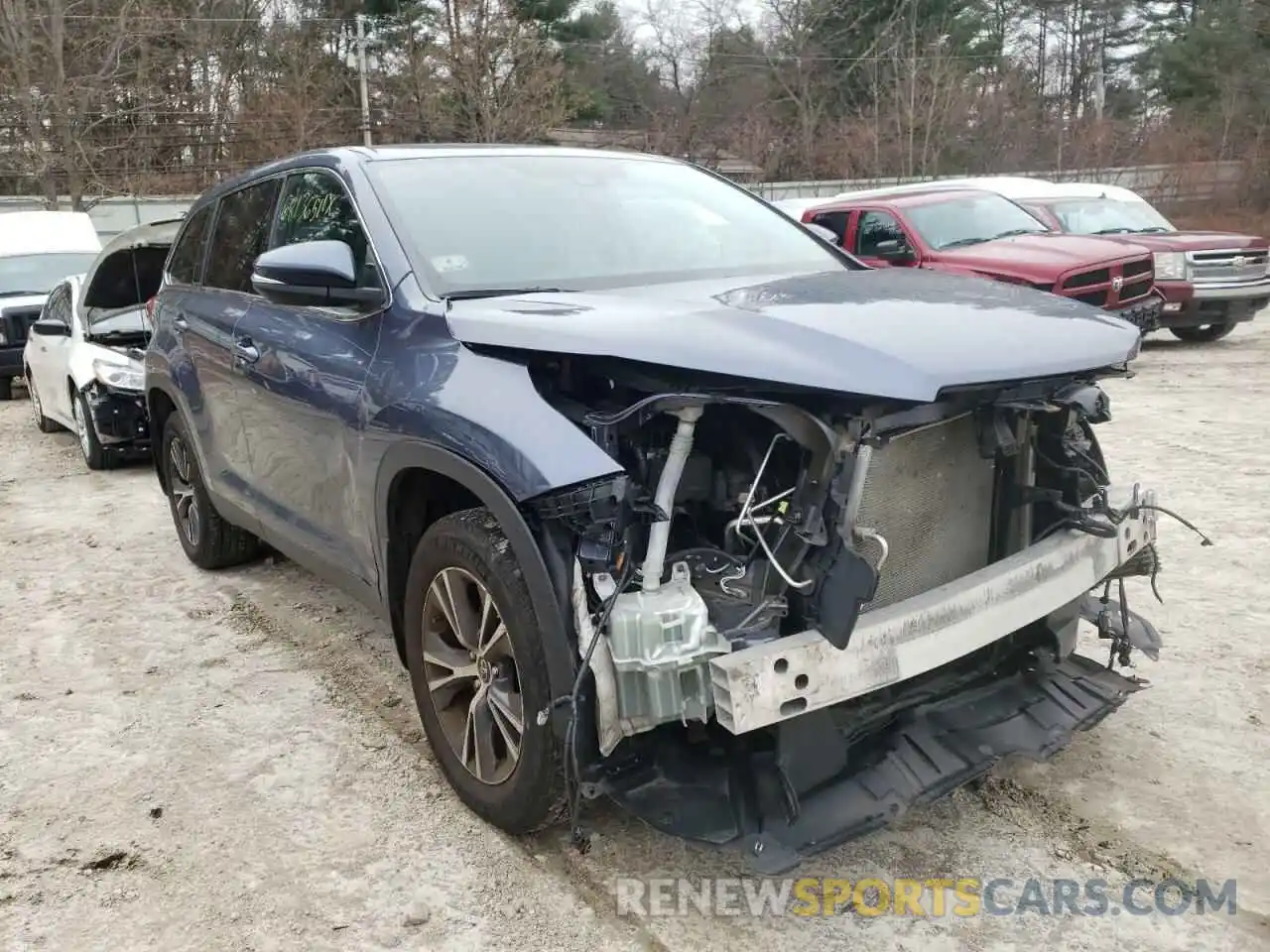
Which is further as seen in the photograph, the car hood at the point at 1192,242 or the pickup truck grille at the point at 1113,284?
the car hood at the point at 1192,242

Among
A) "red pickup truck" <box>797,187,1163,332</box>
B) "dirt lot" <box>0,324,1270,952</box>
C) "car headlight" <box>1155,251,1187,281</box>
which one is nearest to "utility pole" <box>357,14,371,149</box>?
"red pickup truck" <box>797,187,1163,332</box>

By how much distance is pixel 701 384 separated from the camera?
244cm

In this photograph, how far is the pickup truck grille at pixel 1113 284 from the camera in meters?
9.62

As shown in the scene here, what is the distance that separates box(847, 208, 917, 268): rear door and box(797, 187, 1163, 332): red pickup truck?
0.01 meters

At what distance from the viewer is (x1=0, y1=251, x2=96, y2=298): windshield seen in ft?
40.5

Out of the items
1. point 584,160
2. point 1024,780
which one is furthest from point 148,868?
point 584,160

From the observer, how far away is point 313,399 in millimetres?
3463

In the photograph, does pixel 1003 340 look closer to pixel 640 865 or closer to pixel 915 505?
pixel 915 505

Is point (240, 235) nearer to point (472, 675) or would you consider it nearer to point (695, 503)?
point (472, 675)

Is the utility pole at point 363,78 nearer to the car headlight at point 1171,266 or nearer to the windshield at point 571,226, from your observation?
the car headlight at point 1171,266

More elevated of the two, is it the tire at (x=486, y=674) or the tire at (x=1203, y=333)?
the tire at (x=1203, y=333)

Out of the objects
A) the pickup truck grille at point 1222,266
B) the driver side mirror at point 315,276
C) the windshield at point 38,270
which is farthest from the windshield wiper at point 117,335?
the pickup truck grille at point 1222,266

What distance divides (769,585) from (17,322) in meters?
11.9

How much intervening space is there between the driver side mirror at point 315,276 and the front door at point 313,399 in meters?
0.07
